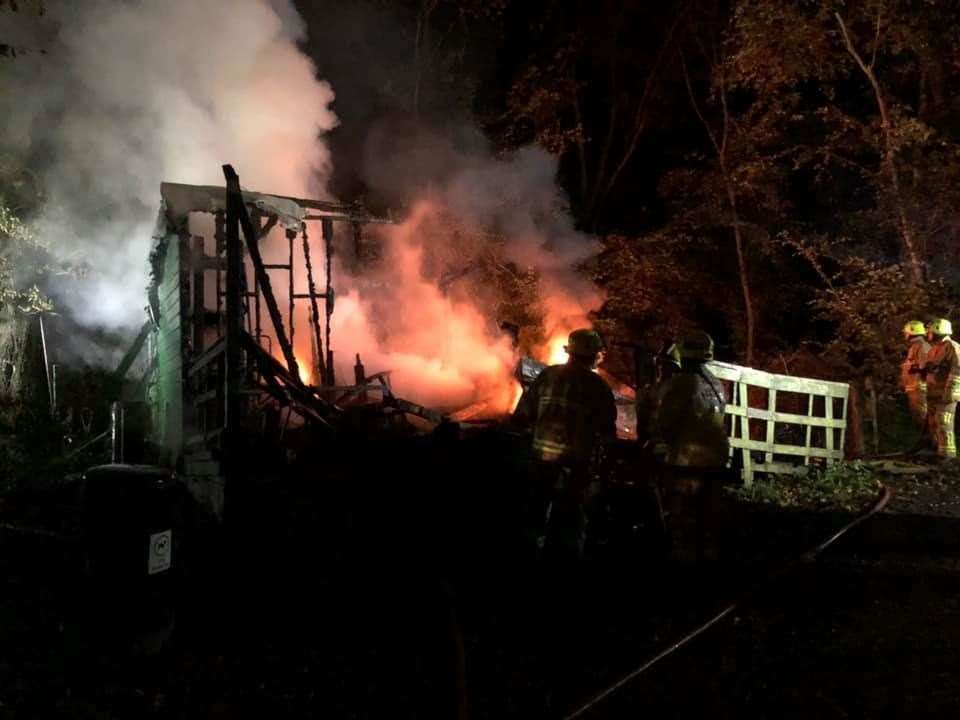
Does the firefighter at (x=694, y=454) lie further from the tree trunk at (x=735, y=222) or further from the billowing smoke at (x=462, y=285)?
the tree trunk at (x=735, y=222)

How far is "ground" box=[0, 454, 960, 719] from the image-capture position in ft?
12.5

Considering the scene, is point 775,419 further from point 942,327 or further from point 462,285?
point 462,285

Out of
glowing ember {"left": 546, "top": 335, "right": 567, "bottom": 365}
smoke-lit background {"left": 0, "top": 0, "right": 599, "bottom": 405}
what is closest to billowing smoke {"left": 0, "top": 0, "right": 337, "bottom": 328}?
smoke-lit background {"left": 0, "top": 0, "right": 599, "bottom": 405}

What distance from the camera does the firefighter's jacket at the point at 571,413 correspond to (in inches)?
233

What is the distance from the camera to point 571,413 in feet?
19.4

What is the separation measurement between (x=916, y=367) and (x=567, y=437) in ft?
25.2

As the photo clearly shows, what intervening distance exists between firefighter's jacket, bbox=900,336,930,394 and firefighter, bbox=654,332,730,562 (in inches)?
270

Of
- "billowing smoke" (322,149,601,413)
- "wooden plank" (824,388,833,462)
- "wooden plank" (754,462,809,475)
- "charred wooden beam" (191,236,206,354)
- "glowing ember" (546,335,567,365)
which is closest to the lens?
"charred wooden beam" (191,236,206,354)

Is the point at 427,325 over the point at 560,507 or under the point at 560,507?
over

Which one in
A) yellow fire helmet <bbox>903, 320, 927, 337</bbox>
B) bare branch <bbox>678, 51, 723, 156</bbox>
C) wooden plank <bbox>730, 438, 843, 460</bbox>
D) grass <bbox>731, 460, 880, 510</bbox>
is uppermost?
bare branch <bbox>678, 51, 723, 156</bbox>

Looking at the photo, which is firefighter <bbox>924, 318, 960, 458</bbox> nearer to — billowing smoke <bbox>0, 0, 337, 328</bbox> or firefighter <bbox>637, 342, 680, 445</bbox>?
firefighter <bbox>637, 342, 680, 445</bbox>

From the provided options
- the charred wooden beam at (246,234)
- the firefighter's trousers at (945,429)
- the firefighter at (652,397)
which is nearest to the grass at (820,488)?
the firefighter's trousers at (945,429)

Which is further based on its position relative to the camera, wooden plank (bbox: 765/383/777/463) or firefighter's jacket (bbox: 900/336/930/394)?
firefighter's jacket (bbox: 900/336/930/394)

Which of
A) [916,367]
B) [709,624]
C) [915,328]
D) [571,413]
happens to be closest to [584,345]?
[571,413]
